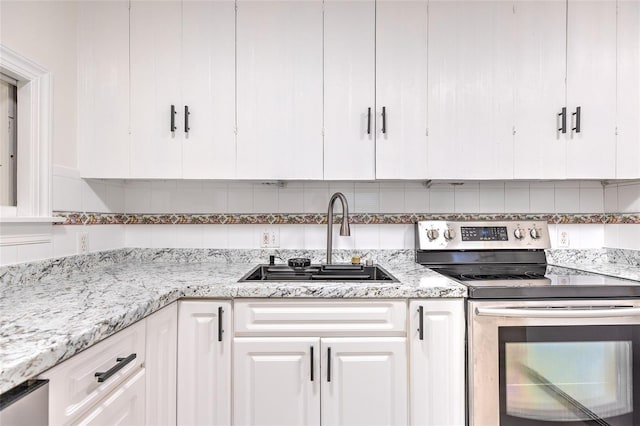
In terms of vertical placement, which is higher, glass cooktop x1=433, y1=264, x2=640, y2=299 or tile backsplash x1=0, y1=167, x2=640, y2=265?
tile backsplash x1=0, y1=167, x2=640, y2=265

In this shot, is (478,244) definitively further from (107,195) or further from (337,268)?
(107,195)

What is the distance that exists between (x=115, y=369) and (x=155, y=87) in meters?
1.34

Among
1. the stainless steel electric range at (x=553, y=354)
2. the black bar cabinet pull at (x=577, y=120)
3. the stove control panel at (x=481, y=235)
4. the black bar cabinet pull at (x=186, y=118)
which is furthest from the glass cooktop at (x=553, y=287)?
the black bar cabinet pull at (x=186, y=118)

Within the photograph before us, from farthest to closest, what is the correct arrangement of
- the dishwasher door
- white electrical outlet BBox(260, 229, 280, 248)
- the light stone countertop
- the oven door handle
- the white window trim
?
1. white electrical outlet BBox(260, 229, 280, 248)
2. the white window trim
3. the oven door handle
4. the light stone countertop
5. the dishwasher door

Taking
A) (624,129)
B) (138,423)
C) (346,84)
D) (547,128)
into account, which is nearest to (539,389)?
(547,128)

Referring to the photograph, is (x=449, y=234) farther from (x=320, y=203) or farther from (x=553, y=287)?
(x=320, y=203)

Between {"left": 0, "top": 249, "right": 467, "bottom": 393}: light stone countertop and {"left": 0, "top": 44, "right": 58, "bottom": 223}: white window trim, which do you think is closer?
{"left": 0, "top": 249, "right": 467, "bottom": 393}: light stone countertop

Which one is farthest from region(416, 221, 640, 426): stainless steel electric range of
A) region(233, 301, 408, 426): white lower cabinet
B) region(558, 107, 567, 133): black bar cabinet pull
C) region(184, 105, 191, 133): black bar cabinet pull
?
region(184, 105, 191, 133): black bar cabinet pull

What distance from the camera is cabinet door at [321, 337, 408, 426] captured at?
1.33m

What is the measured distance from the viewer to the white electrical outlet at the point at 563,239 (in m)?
2.00

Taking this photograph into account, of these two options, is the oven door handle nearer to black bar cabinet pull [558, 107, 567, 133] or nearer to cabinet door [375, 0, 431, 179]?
cabinet door [375, 0, 431, 179]

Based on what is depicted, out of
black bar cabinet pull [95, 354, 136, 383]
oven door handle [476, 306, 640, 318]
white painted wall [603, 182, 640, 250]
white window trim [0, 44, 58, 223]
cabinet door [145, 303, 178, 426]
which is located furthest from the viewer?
white painted wall [603, 182, 640, 250]

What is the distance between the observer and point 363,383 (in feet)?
4.37

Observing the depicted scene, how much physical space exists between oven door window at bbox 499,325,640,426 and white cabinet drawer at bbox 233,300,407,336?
1.46ft
